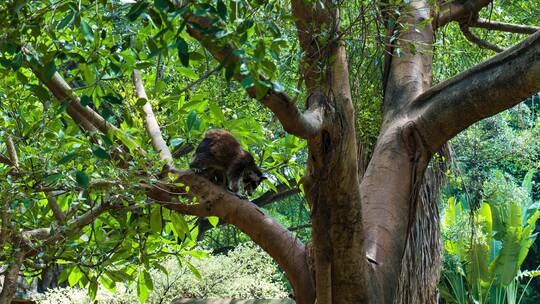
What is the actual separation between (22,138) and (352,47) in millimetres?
1638

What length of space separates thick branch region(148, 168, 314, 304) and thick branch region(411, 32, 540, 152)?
2.64 feet

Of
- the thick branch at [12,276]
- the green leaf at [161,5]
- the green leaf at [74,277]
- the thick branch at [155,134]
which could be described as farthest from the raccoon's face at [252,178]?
the green leaf at [161,5]

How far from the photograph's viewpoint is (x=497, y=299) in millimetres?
13031

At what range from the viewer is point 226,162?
14.6 ft

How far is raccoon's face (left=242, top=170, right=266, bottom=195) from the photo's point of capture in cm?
461

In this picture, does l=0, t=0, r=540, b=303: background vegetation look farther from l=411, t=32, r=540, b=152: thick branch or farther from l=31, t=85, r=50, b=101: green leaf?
l=411, t=32, r=540, b=152: thick branch

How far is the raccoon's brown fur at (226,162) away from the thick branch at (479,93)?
1.47m

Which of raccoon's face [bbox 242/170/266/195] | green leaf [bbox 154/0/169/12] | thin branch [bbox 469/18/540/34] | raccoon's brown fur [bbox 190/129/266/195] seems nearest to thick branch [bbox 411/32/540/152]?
thin branch [bbox 469/18/540/34]

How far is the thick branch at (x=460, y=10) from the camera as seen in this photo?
3.85 m

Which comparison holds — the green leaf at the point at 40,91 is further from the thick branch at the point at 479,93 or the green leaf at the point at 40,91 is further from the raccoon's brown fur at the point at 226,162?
the raccoon's brown fur at the point at 226,162

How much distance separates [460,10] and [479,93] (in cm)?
119

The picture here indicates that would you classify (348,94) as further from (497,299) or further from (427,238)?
(497,299)

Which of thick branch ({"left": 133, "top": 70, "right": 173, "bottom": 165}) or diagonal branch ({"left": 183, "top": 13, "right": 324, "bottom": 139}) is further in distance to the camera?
thick branch ({"left": 133, "top": 70, "right": 173, "bottom": 165})

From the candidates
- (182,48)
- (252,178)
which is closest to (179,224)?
(252,178)
